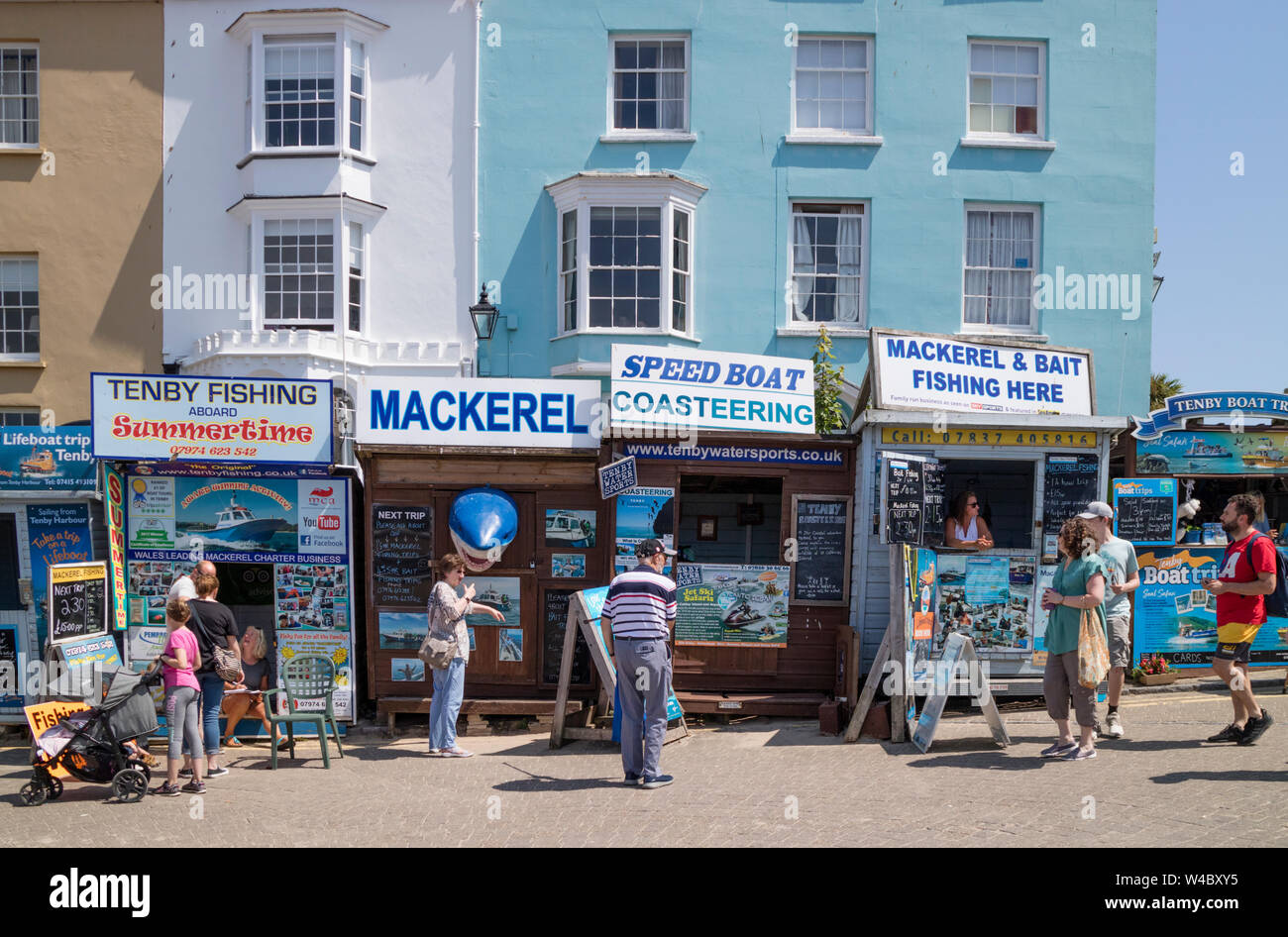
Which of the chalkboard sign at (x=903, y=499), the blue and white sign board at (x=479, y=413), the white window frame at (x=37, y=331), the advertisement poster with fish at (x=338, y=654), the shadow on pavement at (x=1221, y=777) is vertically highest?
the white window frame at (x=37, y=331)

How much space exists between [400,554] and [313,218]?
8.43 m

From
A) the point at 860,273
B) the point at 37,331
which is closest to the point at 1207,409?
the point at 860,273

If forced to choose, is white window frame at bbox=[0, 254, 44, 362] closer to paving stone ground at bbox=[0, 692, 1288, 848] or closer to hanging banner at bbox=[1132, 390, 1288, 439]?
paving stone ground at bbox=[0, 692, 1288, 848]

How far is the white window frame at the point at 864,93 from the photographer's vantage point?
57.8ft

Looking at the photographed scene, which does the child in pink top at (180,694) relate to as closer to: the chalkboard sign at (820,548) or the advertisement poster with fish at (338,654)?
the advertisement poster with fish at (338,654)

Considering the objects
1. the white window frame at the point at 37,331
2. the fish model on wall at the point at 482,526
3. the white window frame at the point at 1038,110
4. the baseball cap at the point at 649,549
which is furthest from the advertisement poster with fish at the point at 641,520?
the white window frame at the point at 37,331

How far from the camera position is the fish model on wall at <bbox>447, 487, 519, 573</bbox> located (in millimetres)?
10602

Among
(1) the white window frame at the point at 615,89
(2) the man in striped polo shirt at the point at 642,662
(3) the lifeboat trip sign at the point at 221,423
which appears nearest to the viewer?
(2) the man in striped polo shirt at the point at 642,662

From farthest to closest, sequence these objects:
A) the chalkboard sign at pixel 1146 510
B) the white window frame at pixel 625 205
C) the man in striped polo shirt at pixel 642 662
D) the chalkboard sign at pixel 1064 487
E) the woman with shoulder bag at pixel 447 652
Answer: the white window frame at pixel 625 205
the chalkboard sign at pixel 1146 510
the chalkboard sign at pixel 1064 487
the woman with shoulder bag at pixel 447 652
the man in striped polo shirt at pixel 642 662

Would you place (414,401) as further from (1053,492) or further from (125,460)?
(1053,492)

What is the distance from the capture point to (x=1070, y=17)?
17.8 meters

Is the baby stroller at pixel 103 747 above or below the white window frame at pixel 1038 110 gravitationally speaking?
below

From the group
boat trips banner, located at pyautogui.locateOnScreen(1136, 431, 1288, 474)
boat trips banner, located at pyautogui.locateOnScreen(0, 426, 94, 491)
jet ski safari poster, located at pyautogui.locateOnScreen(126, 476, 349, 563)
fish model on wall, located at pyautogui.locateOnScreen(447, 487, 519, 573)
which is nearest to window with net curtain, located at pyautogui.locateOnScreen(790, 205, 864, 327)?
boat trips banner, located at pyautogui.locateOnScreen(1136, 431, 1288, 474)

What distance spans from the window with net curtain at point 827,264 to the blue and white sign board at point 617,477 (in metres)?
7.86
